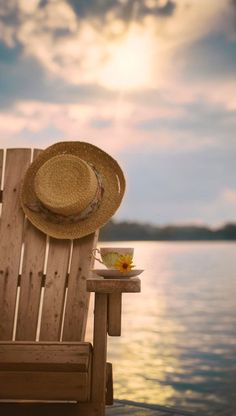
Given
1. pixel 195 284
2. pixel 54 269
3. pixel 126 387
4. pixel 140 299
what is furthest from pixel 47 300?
pixel 195 284

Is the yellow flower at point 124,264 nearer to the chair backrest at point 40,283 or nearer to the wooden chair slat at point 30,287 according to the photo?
the chair backrest at point 40,283

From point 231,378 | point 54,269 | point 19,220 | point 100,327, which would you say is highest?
point 19,220

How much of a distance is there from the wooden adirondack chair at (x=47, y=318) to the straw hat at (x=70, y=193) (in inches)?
3.2

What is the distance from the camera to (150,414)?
4637mm

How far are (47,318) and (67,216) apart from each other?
635mm

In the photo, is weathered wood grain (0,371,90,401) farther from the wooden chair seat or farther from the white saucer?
the white saucer

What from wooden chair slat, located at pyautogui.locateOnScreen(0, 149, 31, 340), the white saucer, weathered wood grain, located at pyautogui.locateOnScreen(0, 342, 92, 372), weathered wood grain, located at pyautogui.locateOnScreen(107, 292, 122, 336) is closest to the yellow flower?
the white saucer

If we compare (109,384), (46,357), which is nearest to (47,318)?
(46,357)

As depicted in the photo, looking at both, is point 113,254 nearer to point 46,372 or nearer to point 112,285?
point 112,285

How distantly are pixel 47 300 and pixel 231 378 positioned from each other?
8196 millimetres

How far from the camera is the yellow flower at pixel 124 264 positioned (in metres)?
3.88

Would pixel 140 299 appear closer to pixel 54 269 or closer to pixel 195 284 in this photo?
pixel 195 284

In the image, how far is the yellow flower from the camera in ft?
12.7

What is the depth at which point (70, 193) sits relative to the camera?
435 centimetres
